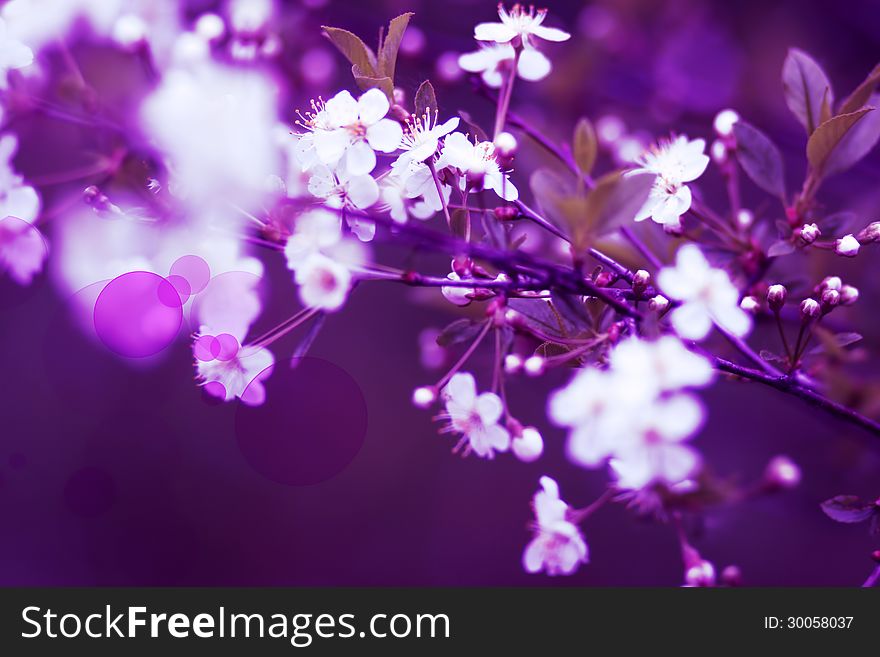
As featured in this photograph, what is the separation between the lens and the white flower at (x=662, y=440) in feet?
1.88

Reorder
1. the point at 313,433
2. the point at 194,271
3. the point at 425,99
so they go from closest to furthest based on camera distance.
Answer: the point at 425,99 → the point at 194,271 → the point at 313,433

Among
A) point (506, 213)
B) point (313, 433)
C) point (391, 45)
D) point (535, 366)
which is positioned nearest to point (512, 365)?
point (535, 366)

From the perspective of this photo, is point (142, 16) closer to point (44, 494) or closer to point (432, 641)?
point (432, 641)

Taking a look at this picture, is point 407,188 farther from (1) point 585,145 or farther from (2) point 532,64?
(2) point 532,64

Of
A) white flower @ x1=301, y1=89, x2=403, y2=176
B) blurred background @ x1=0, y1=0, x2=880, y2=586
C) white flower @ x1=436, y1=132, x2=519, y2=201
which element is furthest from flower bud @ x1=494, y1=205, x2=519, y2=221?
blurred background @ x1=0, y1=0, x2=880, y2=586

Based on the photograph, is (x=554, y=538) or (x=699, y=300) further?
(x=554, y=538)

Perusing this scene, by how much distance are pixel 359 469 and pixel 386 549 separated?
293mm

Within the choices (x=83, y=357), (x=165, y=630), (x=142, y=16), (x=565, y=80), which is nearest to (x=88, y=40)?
(x=142, y=16)

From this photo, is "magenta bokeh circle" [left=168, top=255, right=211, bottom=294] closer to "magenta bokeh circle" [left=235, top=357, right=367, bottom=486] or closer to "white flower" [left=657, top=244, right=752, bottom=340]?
"white flower" [left=657, top=244, right=752, bottom=340]

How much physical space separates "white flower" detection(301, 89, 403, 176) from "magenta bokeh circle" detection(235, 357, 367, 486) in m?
1.28

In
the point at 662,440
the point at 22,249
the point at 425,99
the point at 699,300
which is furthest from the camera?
the point at 22,249

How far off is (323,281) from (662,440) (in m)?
0.36

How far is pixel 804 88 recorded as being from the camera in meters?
0.96

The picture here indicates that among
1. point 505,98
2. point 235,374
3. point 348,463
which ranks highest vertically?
point 348,463
